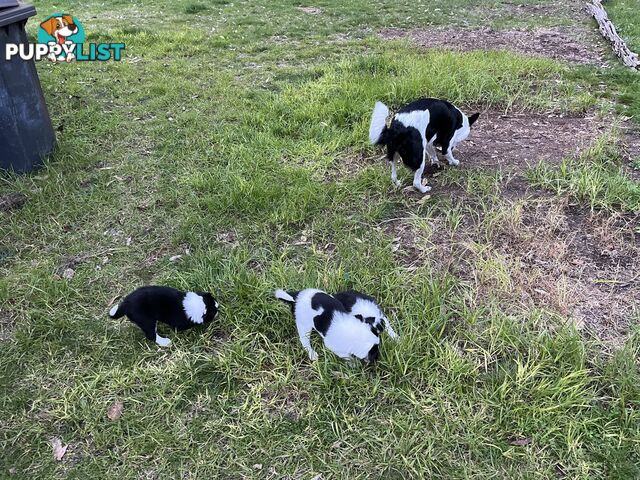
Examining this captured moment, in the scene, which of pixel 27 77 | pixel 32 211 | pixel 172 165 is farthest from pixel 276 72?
pixel 32 211

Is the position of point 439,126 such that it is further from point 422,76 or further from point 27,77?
point 27,77

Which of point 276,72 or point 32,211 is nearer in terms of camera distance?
point 32,211

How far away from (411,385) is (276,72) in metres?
4.87

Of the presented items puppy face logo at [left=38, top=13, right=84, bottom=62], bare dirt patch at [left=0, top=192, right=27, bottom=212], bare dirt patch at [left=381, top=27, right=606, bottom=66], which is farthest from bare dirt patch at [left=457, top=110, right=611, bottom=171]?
puppy face logo at [left=38, top=13, right=84, bottom=62]

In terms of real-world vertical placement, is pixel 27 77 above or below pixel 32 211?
above

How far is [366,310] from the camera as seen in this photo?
2.56m

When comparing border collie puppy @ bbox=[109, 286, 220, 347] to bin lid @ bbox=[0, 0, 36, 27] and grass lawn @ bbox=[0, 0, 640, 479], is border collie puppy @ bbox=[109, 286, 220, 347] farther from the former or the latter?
bin lid @ bbox=[0, 0, 36, 27]

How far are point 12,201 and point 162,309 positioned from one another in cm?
202

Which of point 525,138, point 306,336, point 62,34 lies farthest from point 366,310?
point 62,34

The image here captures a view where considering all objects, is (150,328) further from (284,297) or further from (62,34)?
(62,34)

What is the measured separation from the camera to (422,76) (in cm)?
513

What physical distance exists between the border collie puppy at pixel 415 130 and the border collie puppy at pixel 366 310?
4.30 feet

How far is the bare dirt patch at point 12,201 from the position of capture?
12.2 feet

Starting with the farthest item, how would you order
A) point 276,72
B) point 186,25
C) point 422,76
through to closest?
point 186,25, point 276,72, point 422,76
